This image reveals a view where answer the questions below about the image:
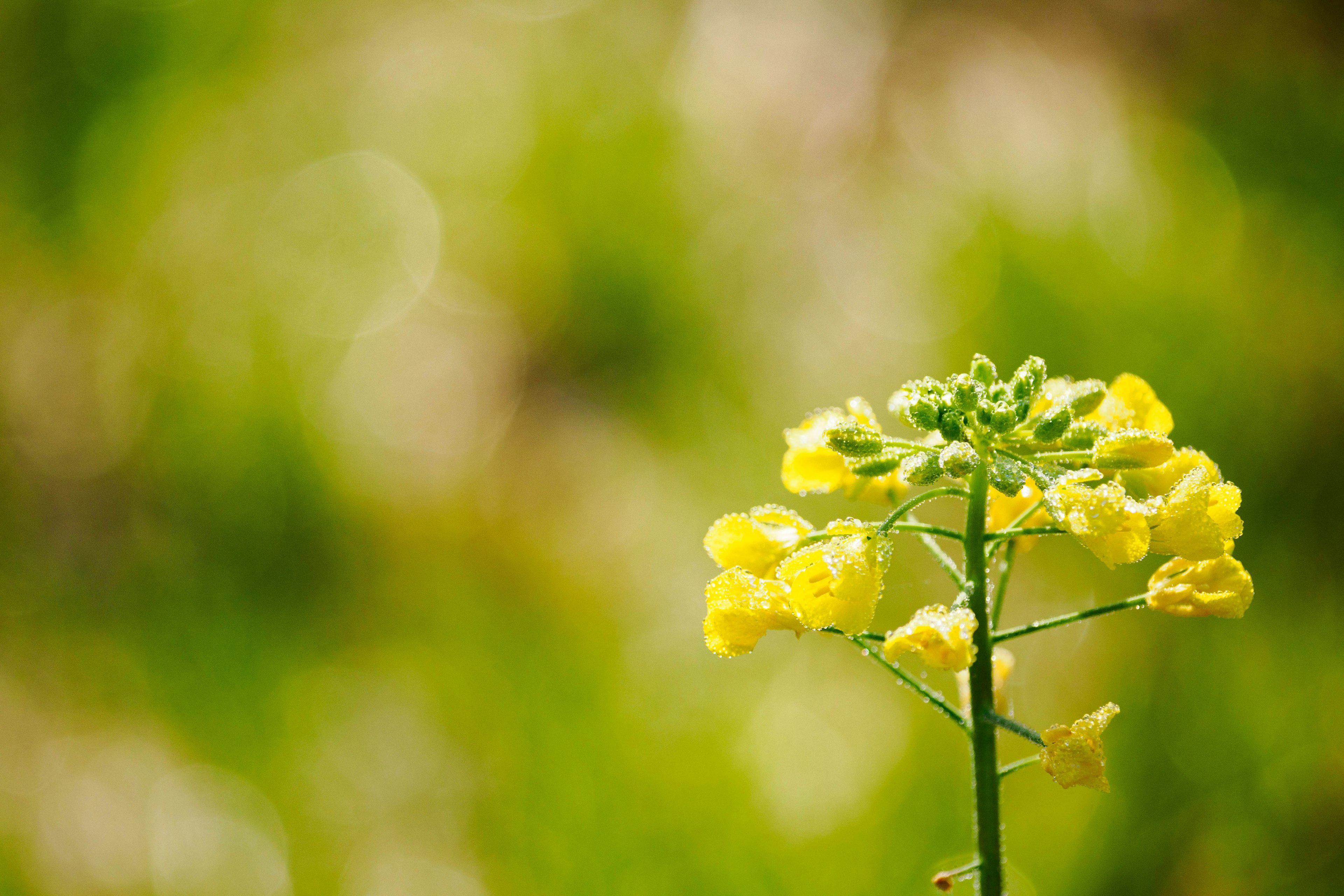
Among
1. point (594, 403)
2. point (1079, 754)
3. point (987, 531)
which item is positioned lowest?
point (1079, 754)

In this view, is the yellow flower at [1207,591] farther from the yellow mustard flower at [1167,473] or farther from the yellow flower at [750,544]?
the yellow flower at [750,544]

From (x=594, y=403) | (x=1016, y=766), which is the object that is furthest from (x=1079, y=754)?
(x=594, y=403)

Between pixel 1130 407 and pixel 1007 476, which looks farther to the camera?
pixel 1130 407

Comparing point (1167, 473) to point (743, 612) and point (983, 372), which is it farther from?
point (743, 612)

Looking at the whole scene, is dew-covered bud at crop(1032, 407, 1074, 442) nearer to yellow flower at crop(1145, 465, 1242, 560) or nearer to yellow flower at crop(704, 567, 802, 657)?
yellow flower at crop(1145, 465, 1242, 560)

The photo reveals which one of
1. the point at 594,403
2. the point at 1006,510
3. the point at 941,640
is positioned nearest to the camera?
the point at 941,640

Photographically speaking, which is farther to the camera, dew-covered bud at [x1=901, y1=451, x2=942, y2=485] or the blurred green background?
the blurred green background

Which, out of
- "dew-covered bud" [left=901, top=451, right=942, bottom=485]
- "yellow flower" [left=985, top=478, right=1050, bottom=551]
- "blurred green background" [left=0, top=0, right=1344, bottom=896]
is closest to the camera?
"dew-covered bud" [left=901, top=451, right=942, bottom=485]

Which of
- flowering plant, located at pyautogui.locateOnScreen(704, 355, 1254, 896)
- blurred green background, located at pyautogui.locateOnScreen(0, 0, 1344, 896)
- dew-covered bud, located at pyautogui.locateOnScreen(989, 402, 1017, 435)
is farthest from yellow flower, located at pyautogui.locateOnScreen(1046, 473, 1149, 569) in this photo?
blurred green background, located at pyautogui.locateOnScreen(0, 0, 1344, 896)
